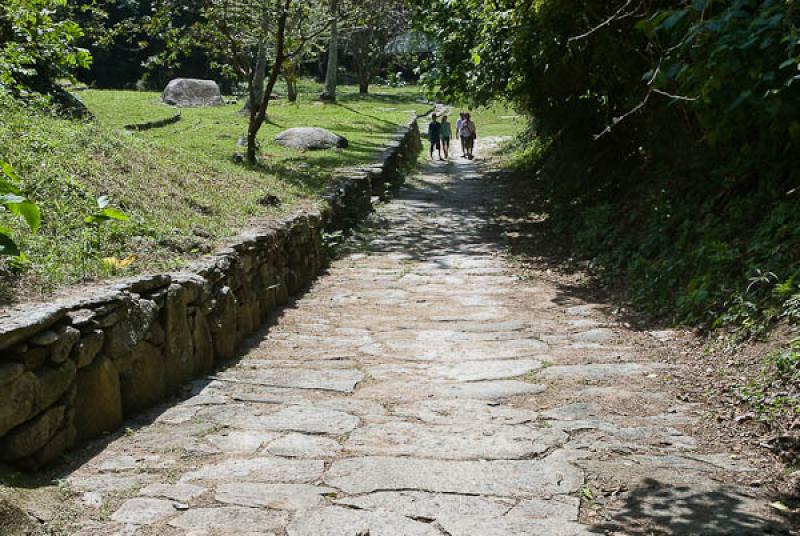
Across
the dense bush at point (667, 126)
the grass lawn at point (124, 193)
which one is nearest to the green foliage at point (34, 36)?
the grass lawn at point (124, 193)

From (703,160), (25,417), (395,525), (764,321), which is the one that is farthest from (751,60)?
(25,417)

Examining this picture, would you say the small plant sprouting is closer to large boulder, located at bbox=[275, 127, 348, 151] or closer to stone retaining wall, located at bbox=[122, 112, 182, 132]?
large boulder, located at bbox=[275, 127, 348, 151]

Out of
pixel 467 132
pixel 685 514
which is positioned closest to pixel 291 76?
pixel 467 132

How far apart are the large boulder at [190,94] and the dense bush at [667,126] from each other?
14775mm

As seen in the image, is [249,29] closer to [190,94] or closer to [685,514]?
[685,514]

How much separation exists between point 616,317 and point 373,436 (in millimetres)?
3783

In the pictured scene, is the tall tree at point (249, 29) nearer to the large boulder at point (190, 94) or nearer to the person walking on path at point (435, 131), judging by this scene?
the person walking on path at point (435, 131)

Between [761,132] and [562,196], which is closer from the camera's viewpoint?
[761,132]

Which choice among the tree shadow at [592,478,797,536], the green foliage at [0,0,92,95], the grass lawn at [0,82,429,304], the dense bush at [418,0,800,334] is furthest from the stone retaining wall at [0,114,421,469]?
the dense bush at [418,0,800,334]

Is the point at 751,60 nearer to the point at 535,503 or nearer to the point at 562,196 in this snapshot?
the point at 535,503

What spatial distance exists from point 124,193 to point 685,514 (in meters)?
5.72

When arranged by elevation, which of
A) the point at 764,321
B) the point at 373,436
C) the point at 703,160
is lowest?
the point at 373,436

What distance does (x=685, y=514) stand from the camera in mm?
3895

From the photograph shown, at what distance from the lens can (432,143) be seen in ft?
79.3
